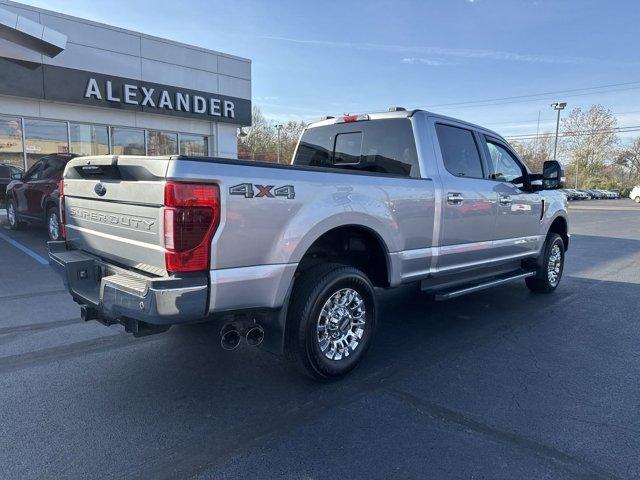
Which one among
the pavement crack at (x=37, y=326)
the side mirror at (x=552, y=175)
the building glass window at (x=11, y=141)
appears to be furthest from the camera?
the building glass window at (x=11, y=141)

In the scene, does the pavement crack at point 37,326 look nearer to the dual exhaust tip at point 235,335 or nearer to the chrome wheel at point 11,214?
the dual exhaust tip at point 235,335

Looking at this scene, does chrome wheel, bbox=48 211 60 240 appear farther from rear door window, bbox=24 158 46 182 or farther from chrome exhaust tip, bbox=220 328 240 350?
chrome exhaust tip, bbox=220 328 240 350

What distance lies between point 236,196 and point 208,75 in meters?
16.4

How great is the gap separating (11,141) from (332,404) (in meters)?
14.6

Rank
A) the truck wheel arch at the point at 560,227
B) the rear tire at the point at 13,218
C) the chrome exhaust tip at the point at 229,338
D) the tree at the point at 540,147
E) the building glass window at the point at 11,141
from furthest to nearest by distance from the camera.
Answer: the tree at the point at 540,147 < the building glass window at the point at 11,141 < the rear tire at the point at 13,218 < the truck wheel arch at the point at 560,227 < the chrome exhaust tip at the point at 229,338

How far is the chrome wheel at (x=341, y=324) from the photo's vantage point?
376 cm

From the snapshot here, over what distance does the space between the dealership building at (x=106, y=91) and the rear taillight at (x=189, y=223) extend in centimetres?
1197

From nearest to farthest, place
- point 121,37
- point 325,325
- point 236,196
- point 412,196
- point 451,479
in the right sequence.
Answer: point 451,479, point 236,196, point 325,325, point 412,196, point 121,37

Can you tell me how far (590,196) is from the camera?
61875 mm

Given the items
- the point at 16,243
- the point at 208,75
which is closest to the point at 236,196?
the point at 16,243

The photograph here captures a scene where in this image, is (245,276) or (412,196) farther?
(412,196)

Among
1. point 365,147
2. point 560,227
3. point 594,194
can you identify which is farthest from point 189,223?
point 594,194

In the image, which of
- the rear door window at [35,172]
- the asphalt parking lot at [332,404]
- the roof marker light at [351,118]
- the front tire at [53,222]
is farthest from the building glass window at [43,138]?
the roof marker light at [351,118]

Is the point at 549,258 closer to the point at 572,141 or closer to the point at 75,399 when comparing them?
the point at 75,399
